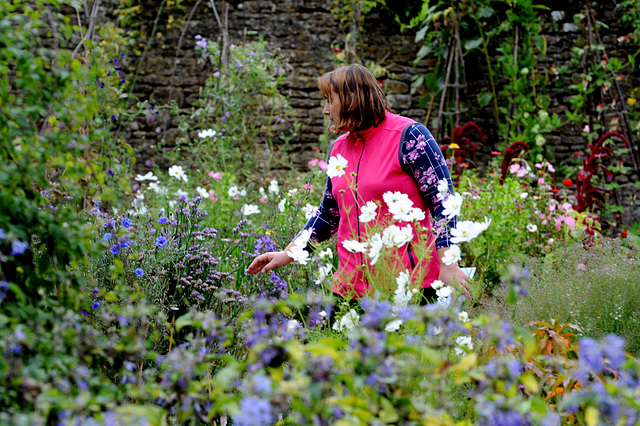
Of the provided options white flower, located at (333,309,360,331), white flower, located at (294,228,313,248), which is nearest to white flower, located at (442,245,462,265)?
white flower, located at (333,309,360,331)

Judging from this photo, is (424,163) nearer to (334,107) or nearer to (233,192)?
(334,107)

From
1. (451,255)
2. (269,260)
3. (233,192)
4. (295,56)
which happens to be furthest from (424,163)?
(295,56)

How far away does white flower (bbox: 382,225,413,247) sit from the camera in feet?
4.32

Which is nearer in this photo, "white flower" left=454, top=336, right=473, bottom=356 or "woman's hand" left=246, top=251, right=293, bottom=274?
"white flower" left=454, top=336, right=473, bottom=356

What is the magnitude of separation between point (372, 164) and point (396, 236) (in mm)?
649

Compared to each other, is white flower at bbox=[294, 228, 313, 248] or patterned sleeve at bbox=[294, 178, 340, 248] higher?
white flower at bbox=[294, 228, 313, 248]

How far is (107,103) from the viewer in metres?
4.46

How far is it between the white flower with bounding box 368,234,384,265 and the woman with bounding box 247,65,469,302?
0.35 meters

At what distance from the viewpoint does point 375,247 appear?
1.32m

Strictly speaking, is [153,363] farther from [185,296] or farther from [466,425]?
[466,425]

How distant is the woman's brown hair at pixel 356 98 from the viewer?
1945mm

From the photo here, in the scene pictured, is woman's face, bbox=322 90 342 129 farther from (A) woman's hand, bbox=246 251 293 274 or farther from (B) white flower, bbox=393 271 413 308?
(B) white flower, bbox=393 271 413 308

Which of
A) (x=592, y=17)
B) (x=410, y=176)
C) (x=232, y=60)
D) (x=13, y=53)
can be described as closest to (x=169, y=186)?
(x=232, y=60)

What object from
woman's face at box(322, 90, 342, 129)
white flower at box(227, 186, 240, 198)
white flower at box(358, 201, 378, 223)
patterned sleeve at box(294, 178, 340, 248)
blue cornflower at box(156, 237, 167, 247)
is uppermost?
woman's face at box(322, 90, 342, 129)
